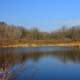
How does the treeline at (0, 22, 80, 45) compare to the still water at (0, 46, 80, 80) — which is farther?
the treeline at (0, 22, 80, 45)

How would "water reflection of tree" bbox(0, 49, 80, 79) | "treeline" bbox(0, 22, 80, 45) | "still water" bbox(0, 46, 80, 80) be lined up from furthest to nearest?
"treeline" bbox(0, 22, 80, 45), "water reflection of tree" bbox(0, 49, 80, 79), "still water" bbox(0, 46, 80, 80)

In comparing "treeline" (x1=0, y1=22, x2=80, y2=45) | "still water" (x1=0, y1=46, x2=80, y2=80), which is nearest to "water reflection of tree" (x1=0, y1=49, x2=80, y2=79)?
"still water" (x1=0, y1=46, x2=80, y2=80)

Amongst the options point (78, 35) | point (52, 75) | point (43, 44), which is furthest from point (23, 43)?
point (52, 75)

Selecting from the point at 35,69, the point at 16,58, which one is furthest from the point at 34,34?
the point at 35,69

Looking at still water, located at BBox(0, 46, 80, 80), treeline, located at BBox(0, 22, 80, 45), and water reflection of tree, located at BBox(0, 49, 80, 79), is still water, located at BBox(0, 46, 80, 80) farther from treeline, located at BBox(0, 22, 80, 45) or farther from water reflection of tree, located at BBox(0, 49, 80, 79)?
treeline, located at BBox(0, 22, 80, 45)

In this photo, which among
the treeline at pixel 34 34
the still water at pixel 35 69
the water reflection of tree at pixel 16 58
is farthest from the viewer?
the treeline at pixel 34 34

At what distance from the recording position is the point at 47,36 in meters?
63.1

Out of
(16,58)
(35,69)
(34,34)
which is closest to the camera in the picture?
(35,69)

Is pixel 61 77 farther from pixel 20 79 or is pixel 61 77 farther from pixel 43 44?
pixel 43 44

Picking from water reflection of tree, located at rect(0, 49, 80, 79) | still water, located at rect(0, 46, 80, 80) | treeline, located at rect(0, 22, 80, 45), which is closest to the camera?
still water, located at rect(0, 46, 80, 80)

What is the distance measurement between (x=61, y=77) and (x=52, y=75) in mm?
702

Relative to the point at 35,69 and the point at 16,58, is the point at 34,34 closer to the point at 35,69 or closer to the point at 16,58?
the point at 16,58

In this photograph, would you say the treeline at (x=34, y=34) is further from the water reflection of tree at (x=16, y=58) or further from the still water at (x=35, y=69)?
the still water at (x=35, y=69)

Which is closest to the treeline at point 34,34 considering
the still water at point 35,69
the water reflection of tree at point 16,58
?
the water reflection of tree at point 16,58
